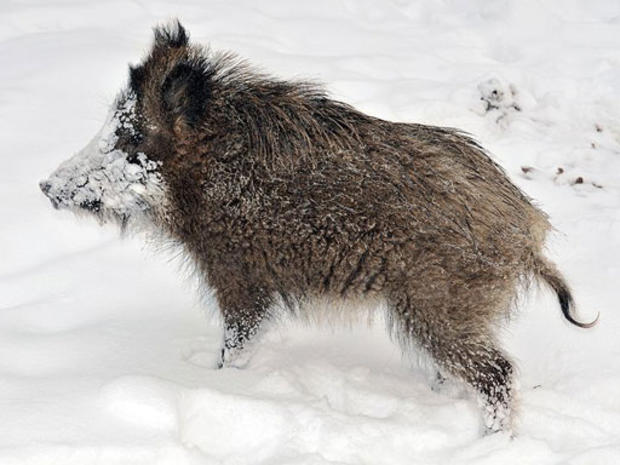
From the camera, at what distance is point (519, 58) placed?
6625 millimetres

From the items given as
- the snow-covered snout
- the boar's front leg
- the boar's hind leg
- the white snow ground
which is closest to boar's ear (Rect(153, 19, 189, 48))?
the snow-covered snout

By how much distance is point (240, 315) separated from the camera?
3.75 m

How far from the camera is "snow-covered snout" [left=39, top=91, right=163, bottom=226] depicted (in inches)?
143

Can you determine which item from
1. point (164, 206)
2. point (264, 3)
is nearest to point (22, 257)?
point (164, 206)

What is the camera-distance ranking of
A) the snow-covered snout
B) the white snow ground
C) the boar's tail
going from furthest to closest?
the snow-covered snout → the boar's tail → the white snow ground

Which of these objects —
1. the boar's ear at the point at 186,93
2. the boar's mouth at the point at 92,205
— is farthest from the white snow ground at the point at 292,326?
the boar's ear at the point at 186,93

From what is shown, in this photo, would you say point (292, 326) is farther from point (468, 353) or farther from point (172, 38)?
A: point (172, 38)

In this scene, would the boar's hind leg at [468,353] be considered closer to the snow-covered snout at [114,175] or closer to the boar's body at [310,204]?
the boar's body at [310,204]

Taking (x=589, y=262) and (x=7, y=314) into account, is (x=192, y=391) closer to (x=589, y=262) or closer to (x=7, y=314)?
(x=7, y=314)

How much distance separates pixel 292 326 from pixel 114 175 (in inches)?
48.9

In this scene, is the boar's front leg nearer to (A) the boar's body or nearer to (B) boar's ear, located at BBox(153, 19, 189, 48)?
(A) the boar's body

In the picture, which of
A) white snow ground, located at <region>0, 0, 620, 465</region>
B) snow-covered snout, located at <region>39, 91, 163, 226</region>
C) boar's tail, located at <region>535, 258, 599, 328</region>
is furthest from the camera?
snow-covered snout, located at <region>39, 91, 163, 226</region>

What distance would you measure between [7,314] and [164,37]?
1.54 m

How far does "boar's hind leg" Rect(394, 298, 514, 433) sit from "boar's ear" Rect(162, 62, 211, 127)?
47.3 inches
